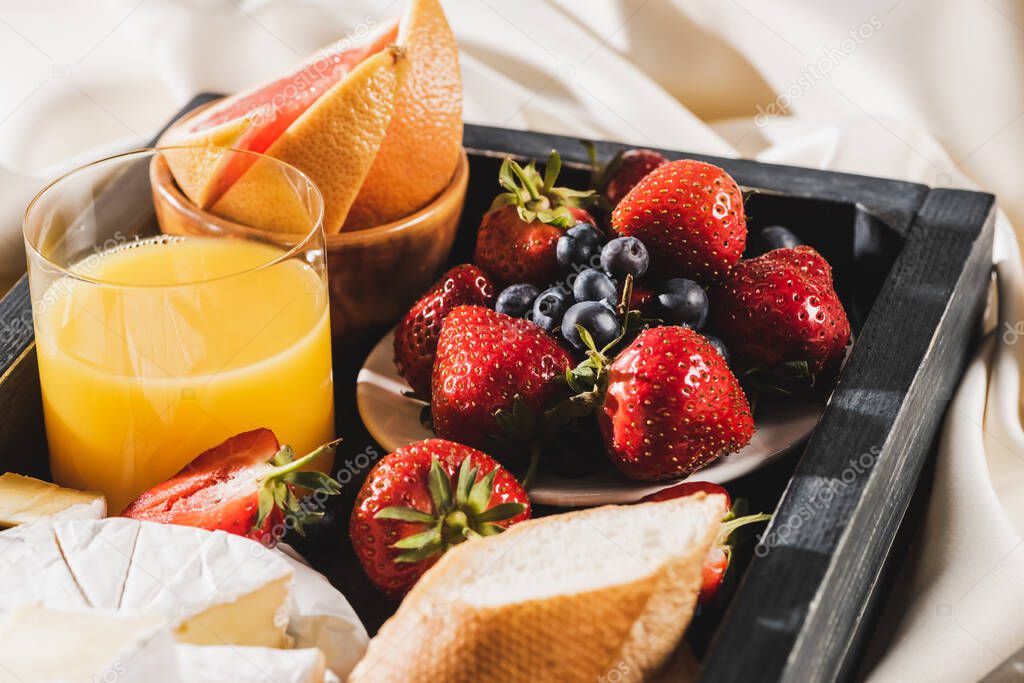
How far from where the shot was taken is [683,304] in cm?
94

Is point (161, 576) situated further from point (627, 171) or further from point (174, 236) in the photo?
point (627, 171)

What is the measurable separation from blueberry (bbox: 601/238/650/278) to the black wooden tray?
185 millimetres

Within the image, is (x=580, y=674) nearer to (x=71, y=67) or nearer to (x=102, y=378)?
(x=102, y=378)

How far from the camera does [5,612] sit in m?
0.74

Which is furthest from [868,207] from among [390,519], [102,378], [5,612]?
[5,612]

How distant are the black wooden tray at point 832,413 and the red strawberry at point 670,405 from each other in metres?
0.07

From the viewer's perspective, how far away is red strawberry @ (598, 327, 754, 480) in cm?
83

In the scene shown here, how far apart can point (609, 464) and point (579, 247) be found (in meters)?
0.18

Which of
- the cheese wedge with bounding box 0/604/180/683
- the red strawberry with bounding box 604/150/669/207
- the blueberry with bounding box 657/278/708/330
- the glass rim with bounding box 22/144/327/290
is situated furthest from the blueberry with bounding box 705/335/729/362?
the cheese wedge with bounding box 0/604/180/683

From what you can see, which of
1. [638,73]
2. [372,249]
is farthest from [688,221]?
[638,73]

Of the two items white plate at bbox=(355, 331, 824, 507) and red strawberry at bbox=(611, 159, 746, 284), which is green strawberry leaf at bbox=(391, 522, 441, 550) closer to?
white plate at bbox=(355, 331, 824, 507)

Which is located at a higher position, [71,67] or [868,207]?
[868,207]

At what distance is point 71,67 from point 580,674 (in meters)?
1.28

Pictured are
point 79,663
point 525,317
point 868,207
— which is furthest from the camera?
point 868,207
